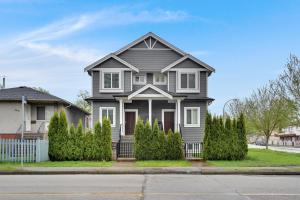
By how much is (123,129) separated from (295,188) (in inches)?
876

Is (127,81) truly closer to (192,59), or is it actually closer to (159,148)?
(192,59)

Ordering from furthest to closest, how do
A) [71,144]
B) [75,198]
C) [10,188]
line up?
[71,144], [10,188], [75,198]

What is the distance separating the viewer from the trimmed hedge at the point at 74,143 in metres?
26.8

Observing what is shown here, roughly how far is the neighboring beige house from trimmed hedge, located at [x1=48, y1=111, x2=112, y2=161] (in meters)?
5.80

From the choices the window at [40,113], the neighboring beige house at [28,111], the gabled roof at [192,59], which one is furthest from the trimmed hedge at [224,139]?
the window at [40,113]

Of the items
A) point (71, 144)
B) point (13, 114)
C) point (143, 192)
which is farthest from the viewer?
point (13, 114)

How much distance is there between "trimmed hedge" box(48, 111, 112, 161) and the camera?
1054 inches

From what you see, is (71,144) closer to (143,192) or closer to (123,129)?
(123,129)

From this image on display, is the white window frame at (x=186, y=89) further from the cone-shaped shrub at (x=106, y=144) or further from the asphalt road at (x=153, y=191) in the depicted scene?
the asphalt road at (x=153, y=191)

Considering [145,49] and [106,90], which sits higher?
[145,49]

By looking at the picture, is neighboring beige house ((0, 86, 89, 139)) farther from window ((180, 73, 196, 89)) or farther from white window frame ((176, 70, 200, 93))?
window ((180, 73, 196, 89))

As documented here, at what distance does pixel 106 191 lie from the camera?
12.7m

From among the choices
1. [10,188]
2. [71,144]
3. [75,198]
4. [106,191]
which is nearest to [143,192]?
[106,191]

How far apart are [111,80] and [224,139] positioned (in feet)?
40.5
